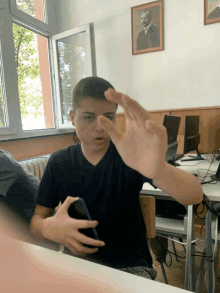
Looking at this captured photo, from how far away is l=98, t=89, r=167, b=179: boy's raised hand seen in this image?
33 centimetres

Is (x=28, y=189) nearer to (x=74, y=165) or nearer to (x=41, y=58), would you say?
(x=74, y=165)

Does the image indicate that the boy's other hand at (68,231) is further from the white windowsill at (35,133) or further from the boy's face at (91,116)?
the white windowsill at (35,133)

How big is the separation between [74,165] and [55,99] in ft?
8.25

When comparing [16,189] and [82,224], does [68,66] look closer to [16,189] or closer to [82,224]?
[16,189]

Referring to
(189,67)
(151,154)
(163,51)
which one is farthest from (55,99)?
(151,154)

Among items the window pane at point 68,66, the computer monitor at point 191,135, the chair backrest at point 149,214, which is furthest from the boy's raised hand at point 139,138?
the window pane at point 68,66

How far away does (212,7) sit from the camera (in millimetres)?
2125

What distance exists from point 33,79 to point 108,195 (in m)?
2.53

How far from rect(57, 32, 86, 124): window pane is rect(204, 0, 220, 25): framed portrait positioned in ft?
4.67

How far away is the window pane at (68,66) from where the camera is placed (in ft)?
9.20

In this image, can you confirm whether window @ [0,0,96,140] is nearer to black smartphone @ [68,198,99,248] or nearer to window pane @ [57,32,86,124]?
window pane @ [57,32,86,124]

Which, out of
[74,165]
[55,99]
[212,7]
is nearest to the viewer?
[74,165]

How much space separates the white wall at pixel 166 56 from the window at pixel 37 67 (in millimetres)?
269

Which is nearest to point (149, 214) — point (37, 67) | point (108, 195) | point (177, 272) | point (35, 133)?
point (108, 195)
